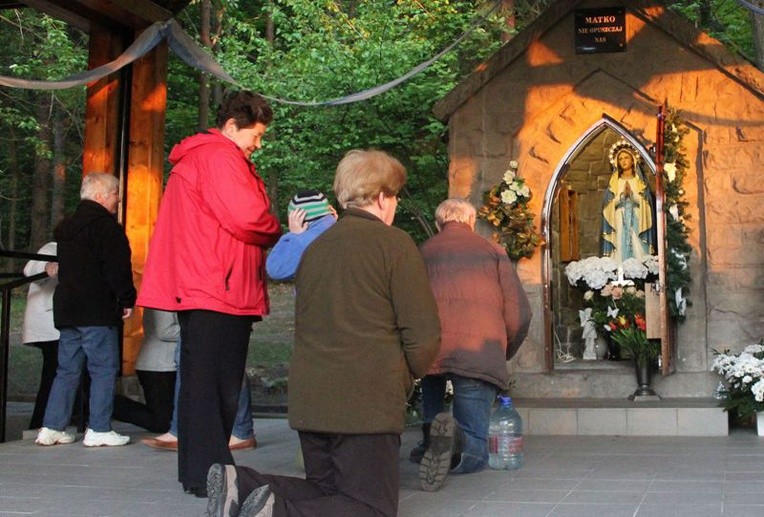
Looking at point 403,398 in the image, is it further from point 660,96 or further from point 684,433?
point 660,96

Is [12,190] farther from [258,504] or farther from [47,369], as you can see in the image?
[258,504]

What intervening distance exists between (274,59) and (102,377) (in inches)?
560

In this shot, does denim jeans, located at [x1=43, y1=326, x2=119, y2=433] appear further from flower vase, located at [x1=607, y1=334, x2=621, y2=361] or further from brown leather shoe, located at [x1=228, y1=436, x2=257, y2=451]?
flower vase, located at [x1=607, y1=334, x2=621, y2=361]

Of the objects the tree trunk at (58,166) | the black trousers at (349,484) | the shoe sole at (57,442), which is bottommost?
the shoe sole at (57,442)

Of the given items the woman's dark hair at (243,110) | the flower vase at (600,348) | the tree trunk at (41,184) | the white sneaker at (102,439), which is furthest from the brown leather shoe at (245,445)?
the tree trunk at (41,184)

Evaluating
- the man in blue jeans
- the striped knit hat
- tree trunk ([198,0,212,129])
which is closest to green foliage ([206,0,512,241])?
tree trunk ([198,0,212,129])

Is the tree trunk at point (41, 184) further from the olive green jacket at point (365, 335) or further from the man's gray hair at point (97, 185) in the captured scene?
the olive green jacket at point (365, 335)

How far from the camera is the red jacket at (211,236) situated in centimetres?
525

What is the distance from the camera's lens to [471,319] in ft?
21.5

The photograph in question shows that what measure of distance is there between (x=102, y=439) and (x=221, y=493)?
391 cm

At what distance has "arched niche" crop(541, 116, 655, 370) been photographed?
10.1 m

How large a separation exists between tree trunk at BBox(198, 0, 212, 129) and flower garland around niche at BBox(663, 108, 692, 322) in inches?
514

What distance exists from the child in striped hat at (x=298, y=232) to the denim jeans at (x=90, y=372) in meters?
2.59

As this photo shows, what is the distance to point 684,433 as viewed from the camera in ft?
→ 28.3
